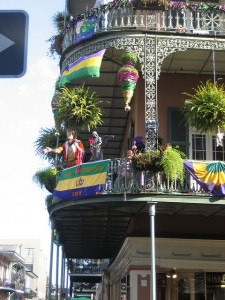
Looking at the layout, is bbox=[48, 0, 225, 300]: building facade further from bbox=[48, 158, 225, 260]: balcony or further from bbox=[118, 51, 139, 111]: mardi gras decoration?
bbox=[118, 51, 139, 111]: mardi gras decoration

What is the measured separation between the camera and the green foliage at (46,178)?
15641 mm

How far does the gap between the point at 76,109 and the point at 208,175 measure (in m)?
3.92

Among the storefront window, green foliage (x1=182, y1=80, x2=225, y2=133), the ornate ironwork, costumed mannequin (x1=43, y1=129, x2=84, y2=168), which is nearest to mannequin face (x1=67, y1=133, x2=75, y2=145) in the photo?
costumed mannequin (x1=43, y1=129, x2=84, y2=168)

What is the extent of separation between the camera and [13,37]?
5.21m

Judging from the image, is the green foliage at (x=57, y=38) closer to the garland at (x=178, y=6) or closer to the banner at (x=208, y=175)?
the garland at (x=178, y=6)

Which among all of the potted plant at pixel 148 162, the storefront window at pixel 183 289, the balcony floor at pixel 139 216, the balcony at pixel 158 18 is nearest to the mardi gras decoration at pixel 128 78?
the balcony at pixel 158 18

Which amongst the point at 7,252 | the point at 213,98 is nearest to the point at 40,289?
the point at 7,252

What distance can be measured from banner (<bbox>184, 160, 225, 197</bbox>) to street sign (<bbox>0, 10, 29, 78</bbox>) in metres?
7.35

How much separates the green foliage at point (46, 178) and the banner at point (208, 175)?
17.0 feet

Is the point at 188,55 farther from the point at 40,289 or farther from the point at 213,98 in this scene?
the point at 40,289

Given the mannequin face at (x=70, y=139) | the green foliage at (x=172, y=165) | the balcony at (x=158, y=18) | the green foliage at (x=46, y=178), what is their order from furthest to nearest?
1. the green foliage at (x=46, y=178)
2. the mannequin face at (x=70, y=139)
3. the balcony at (x=158, y=18)
4. the green foliage at (x=172, y=165)

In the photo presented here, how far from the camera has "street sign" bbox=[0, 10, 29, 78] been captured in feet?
16.9

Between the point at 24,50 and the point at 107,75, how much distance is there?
424 inches

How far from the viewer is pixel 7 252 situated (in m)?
50.6
